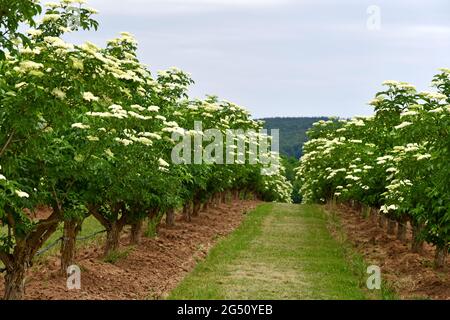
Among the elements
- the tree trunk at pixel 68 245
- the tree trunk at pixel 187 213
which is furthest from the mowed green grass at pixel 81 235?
the tree trunk at pixel 187 213

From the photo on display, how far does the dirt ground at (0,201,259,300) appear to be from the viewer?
1352 centimetres

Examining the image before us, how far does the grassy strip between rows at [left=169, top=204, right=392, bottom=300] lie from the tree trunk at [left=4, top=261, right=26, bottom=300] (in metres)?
3.08

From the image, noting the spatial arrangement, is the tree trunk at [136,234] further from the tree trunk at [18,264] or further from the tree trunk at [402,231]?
the tree trunk at [402,231]

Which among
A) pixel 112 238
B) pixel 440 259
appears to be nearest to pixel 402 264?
pixel 440 259

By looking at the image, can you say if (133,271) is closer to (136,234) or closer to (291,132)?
(136,234)

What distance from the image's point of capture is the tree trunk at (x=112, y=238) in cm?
1756

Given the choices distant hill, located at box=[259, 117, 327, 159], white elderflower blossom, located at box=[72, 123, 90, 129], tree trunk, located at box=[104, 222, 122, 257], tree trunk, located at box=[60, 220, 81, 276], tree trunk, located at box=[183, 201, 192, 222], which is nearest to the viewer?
white elderflower blossom, located at box=[72, 123, 90, 129]

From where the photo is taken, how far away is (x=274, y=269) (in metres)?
17.8

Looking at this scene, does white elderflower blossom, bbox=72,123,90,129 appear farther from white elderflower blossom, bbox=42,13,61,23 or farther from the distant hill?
the distant hill

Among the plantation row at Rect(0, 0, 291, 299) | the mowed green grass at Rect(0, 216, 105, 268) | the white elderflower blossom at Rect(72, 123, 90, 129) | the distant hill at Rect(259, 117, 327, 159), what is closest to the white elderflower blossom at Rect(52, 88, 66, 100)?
the plantation row at Rect(0, 0, 291, 299)

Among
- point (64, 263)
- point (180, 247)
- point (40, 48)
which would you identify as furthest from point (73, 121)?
point (180, 247)

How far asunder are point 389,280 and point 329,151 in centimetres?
1379

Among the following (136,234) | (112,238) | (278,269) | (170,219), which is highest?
(112,238)

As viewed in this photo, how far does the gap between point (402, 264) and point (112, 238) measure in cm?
792
